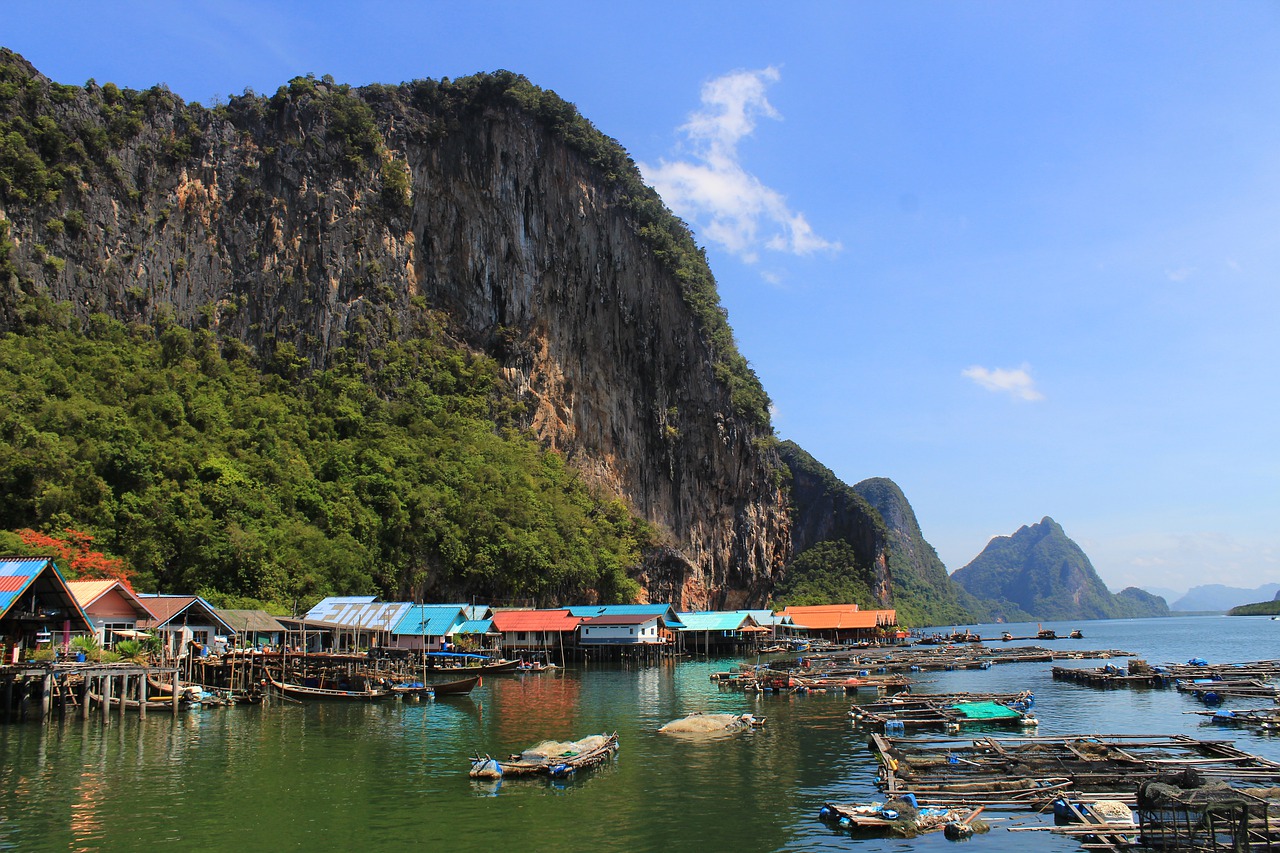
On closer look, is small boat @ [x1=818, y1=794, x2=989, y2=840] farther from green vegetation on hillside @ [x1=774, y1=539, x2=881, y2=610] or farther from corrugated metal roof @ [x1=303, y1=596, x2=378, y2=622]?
green vegetation on hillside @ [x1=774, y1=539, x2=881, y2=610]

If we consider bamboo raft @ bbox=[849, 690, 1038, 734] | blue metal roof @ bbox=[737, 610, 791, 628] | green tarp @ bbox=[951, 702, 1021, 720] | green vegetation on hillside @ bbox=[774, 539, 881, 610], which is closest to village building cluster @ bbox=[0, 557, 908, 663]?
blue metal roof @ bbox=[737, 610, 791, 628]

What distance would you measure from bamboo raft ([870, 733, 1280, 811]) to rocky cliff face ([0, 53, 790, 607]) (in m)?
71.5

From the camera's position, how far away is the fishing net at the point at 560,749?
25.1m

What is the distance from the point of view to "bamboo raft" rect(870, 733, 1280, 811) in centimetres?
2159

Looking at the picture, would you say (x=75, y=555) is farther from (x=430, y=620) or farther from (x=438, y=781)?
(x=438, y=781)

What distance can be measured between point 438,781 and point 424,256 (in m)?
83.6

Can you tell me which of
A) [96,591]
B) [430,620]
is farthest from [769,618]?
[96,591]

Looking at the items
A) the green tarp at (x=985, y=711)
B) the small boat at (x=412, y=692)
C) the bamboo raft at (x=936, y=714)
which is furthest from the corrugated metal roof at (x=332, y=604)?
the green tarp at (x=985, y=711)

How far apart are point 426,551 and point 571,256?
4538 centimetres

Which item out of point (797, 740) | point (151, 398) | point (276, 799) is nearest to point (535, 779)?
point (276, 799)

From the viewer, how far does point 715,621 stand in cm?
8844

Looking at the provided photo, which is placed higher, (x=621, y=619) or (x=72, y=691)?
(x=72, y=691)

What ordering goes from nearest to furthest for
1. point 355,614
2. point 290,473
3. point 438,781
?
point 438,781
point 355,614
point 290,473

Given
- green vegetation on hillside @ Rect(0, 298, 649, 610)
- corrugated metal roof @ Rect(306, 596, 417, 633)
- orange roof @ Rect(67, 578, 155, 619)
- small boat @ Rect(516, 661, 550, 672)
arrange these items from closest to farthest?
1. orange roof @ Rect(67, 578, 155, 619)
2. corrugated metal roof @ Rect(306, 596, 417, 633)
3. green vegetation on hillside @ Rect(0, 298, 649, 610)
4. small boat @ Rect(516, 661, 550, 672)
